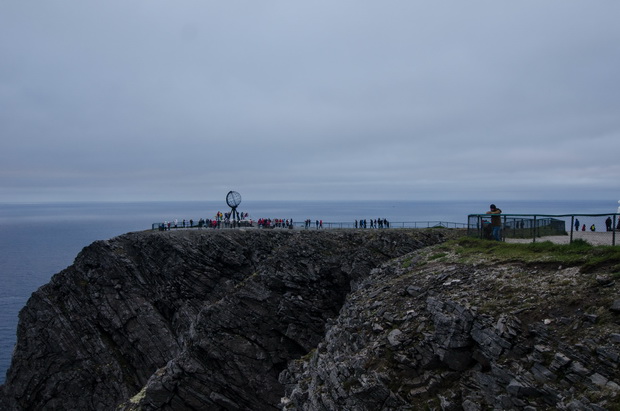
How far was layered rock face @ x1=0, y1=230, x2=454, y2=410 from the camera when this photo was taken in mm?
34156

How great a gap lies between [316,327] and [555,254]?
24.4 metres

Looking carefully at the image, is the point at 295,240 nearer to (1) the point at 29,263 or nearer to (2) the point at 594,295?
(2) the point at 594,295

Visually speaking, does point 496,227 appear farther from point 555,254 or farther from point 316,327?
point 316,327

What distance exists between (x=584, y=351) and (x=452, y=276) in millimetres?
7989

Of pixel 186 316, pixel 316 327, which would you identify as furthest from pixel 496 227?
pixel 186 316

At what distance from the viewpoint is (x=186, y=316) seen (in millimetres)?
46031

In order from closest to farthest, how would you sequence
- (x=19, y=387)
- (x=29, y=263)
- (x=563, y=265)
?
(x=563, y=265) < (x=19, y=387) < (x=29, y=263)

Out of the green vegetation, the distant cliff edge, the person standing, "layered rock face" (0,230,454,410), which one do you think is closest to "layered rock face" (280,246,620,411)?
the distant cliff edge

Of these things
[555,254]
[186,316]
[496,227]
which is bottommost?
[186,316]

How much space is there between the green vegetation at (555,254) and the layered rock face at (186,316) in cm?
1759

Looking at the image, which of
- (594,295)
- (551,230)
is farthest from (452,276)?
(551,230)

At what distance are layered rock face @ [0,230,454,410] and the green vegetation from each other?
692 inches

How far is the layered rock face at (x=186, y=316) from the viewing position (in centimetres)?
3416

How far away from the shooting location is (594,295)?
12336mm
